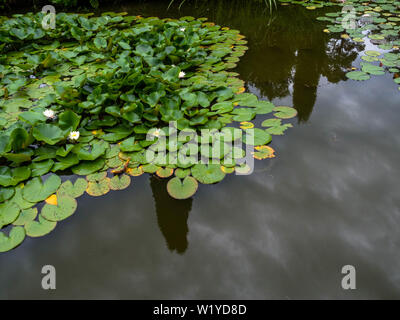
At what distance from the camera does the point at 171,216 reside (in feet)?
4.87

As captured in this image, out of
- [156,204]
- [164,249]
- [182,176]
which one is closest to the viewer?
[164,249]

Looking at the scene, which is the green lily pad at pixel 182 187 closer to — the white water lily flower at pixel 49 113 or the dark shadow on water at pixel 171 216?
the dark shadow on water at pixel 171 216

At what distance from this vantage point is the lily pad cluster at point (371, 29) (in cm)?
272

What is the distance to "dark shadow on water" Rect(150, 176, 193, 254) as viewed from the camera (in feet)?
4.51

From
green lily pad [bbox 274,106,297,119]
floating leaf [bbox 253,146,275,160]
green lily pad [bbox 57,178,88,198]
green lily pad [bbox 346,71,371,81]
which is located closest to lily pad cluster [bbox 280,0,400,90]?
green lily pad [bbox 346,71,371,81]

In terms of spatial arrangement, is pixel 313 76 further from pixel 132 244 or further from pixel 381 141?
pixel 132 244

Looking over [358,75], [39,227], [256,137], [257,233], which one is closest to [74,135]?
[39,227]

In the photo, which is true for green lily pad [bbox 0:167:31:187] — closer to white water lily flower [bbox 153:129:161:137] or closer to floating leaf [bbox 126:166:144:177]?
floating leaf [bbox 126:166:144:177]

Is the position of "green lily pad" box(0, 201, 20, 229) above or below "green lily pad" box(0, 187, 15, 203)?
below

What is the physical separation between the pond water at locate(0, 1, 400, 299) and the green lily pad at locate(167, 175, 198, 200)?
4 centimetres

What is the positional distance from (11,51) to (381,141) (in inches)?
155

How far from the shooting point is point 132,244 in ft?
4.53

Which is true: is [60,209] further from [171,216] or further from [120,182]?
[171,216]
